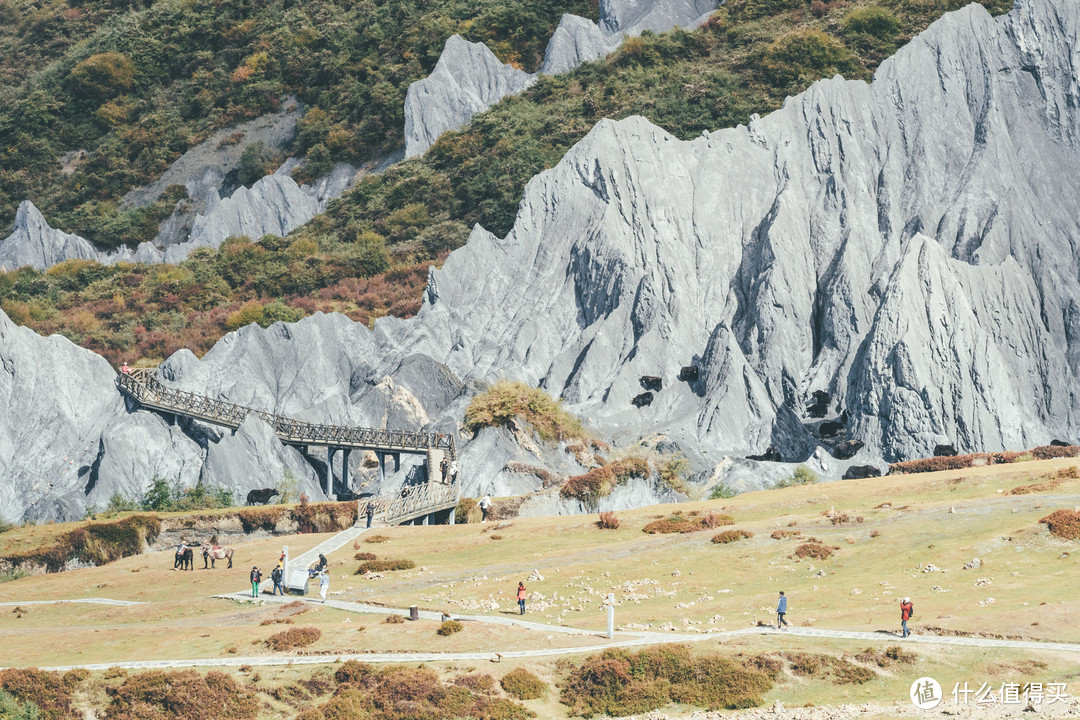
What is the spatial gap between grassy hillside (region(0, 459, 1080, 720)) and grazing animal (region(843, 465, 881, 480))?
12497 mm

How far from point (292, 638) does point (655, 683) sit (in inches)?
479

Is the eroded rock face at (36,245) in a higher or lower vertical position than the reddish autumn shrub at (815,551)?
higher

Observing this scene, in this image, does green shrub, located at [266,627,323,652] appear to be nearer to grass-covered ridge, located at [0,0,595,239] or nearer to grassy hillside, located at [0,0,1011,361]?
grassy hillside, located at [0,0,1011,361]

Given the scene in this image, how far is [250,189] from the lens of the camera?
6442 inches

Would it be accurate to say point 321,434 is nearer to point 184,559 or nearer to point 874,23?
point 184,559

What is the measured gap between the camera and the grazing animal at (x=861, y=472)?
81.9m

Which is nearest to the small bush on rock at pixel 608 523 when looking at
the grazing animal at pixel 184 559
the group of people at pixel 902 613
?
the grazing animal at pixel 184 559

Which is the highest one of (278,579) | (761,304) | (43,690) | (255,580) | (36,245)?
(36,245)

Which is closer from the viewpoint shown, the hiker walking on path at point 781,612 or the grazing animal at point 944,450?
the hiker walking on path at point 781,612

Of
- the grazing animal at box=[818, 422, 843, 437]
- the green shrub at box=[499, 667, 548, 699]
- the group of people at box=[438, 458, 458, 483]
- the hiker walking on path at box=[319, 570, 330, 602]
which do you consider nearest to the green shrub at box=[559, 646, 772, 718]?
the green shrub at box=[499, 667, 548, 699]

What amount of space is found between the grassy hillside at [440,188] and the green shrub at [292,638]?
7910 cm

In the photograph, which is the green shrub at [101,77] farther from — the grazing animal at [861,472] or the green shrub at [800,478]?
the grazing animal at [861,472]

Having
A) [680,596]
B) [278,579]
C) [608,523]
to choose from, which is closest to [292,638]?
[278,579]

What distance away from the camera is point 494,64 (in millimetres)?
172250
